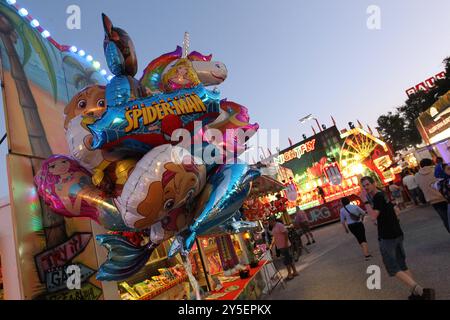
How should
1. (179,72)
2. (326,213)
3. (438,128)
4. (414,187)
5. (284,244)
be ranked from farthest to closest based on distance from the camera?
(326,213) → (438,128) → (414,187) → (284,244) → (179,72)

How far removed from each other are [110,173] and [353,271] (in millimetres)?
5401

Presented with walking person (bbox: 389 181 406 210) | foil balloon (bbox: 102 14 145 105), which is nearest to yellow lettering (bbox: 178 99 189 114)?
foil balloon (bbox: 102 14 145 105)

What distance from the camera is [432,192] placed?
558cm

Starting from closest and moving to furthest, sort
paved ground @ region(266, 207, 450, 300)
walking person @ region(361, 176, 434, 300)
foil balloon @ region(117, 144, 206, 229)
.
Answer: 1. foil balloon @ region(117, 144, 206, 229)
2. walking person @ region(361, 176, 434, 300)
3. paved ground @ region(266, 207, 450, 300)

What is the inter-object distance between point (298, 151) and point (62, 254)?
103 ft

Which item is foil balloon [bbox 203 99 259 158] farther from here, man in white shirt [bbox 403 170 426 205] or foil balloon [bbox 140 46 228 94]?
man in white shirt [bbox 403 170 426 205]

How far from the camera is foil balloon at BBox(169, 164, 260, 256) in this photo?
2.60 metres

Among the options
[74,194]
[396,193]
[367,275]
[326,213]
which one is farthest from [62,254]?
[326,213]

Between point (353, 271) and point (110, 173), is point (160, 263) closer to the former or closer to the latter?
point (353, 271)

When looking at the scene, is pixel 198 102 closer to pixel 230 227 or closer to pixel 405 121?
pixel 230 227

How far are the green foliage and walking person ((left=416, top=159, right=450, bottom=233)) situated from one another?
30.7m

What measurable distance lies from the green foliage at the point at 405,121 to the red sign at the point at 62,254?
35931 mm
